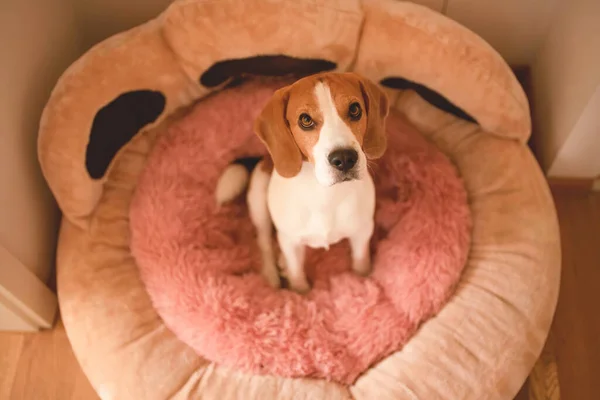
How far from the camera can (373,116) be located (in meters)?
1.35

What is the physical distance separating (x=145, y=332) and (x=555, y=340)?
1.26 m

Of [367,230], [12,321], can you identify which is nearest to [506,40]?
[367,230]

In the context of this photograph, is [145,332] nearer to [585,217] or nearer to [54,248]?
[54,248]

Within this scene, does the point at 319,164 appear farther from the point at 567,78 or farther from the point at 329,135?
the point at 567,78

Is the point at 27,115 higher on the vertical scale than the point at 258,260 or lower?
higher

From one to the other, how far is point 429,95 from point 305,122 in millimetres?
760

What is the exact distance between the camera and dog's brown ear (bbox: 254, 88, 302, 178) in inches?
50.6

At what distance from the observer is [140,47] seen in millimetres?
1741

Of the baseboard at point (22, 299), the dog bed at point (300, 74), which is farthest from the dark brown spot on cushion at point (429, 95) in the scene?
the baseboard at point (22, 299)

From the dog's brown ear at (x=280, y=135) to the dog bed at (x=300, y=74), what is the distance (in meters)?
0.52

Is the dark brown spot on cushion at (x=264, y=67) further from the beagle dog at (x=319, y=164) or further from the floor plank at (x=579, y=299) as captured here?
the floor plank at (x=579, y=299)

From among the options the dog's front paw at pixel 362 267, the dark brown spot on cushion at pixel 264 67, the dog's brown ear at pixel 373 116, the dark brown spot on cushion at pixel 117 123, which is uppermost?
the dog's brown ear at pixel 373 116

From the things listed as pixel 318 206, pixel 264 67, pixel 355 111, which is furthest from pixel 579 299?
pixel 264 67

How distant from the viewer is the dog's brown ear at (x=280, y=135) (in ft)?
4.22
